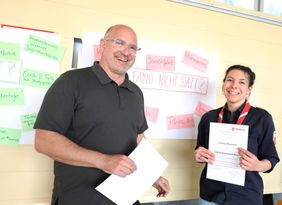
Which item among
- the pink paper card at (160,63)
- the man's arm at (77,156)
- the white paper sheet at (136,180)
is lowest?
the white paper sheet at (136,180)

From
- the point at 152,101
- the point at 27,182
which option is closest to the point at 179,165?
the point at 152,101

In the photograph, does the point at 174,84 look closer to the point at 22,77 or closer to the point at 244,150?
the point at 244,150

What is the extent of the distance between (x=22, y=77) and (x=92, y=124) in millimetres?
501

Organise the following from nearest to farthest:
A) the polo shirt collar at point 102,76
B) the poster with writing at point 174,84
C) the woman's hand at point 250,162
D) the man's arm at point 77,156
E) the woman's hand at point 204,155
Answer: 1. the man's arm at point 77,156
2. the polo shirt collar at point 102,76
3. the woman's hand at point 250,162
4. the woman's hand at point 204,155
5. the poster with writing at point 174,84

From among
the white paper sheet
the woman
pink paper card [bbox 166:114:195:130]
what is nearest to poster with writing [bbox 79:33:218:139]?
pink paper card [bbox 166:114:195:130]

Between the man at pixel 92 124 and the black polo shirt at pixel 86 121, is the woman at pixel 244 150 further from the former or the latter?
the black polo shirt at pixel 86 121

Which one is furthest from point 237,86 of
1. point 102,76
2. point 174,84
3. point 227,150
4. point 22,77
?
point 22,77

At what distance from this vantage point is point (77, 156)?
3.46 ft

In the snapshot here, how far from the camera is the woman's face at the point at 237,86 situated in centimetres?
152

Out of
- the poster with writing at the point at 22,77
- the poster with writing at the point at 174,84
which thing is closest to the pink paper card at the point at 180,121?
the poster with writing at the point at 174,84

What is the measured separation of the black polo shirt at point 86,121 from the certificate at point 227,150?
468 mm

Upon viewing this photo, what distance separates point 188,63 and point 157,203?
84 centimetres

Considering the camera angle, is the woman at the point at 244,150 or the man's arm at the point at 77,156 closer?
the man's arm at the point at 77,156

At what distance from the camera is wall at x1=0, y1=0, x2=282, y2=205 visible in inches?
58.1
